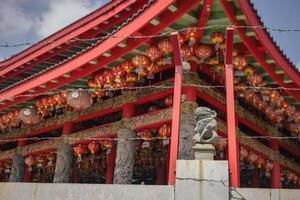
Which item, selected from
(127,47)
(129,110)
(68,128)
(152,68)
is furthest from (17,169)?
(127,47)

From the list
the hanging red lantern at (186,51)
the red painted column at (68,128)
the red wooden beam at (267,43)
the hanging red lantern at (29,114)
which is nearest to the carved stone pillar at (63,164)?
the red painted column at (68,128)

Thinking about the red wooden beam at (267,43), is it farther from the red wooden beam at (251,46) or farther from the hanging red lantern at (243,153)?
the hanging red lantern at (243,153)

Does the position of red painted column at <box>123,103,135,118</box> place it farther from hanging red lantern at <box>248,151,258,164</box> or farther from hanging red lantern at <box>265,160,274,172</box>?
hanging red lantern at <box>265,160,274,172</box>

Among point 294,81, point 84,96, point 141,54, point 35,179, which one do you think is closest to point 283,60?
point 294,81

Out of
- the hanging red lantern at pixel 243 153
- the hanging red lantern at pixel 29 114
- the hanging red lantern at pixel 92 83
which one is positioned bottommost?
the hanging red lantern at pixel 243 153

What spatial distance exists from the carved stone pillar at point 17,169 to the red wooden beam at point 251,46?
332 inches

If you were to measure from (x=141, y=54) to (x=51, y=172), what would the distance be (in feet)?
33.3

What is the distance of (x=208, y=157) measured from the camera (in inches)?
223

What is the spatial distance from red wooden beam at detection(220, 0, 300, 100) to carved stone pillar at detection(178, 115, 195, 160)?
1.92 metres

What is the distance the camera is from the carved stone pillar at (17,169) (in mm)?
11906

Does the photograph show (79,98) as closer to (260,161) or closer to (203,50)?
(203,50)

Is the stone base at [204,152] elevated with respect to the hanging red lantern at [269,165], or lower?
lower

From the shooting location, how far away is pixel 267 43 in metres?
7.64

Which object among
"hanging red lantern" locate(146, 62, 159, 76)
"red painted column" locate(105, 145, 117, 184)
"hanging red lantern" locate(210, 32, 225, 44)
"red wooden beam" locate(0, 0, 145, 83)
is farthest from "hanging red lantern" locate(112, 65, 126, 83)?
"red painted column" locate(105, 145, 117, 184)
